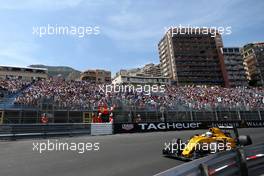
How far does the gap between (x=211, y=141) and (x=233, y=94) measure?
31.0m

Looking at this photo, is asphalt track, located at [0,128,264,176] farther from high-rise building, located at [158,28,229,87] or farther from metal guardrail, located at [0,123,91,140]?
high-rise building, located at [158,28,229,87]

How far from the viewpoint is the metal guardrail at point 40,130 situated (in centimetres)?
1565

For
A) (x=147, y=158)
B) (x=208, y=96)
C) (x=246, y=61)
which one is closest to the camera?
(x=147, y=158)

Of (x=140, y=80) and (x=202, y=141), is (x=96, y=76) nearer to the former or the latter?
(x=140, y=80)

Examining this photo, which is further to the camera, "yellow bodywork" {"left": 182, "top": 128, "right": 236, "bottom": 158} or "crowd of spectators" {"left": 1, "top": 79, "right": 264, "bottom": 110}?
"crowd of spectators" {"left": 1, "top": 79, "right": 264, "bottom": 110}

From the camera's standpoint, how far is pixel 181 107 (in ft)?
81.7

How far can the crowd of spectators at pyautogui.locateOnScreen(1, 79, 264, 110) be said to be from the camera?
20.8 meters

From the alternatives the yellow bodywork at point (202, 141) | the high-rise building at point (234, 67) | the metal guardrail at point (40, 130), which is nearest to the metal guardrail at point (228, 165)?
the yellow bodywork at point (202, 141)

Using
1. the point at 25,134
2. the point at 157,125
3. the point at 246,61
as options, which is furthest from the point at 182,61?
the point at 25,134

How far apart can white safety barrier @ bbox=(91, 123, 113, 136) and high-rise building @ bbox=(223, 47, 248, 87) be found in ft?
284

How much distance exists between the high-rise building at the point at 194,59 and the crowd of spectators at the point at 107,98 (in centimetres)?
6165

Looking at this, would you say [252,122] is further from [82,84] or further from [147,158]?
[147,158]

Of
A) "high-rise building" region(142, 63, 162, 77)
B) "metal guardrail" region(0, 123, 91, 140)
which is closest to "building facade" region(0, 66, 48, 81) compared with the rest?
"high-rise building" region(142, 63, 162, 77)

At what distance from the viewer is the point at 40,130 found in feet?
54.9
